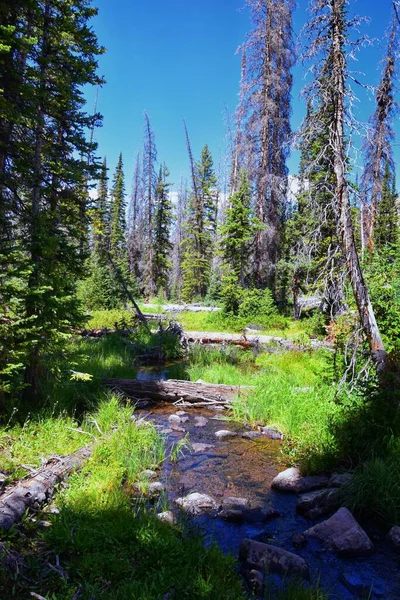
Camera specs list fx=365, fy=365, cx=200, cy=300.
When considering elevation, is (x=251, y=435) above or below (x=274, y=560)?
below

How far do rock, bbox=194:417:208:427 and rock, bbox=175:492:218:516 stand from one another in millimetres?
2929

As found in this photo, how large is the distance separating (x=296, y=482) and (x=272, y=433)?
72.8 inches

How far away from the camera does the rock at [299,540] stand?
434 cm

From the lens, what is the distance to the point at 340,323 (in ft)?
26.7


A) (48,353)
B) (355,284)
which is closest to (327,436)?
(355,284)

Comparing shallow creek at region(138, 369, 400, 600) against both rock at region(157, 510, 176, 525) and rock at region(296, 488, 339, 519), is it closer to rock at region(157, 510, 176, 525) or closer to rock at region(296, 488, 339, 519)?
rock at region(296, 488, 339, 519)

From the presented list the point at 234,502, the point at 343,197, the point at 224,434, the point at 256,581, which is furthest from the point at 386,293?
the point at 256,581

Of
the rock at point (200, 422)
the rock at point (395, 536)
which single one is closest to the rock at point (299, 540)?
the rock at point (395, 536)

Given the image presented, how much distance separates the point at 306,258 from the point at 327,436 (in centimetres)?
330

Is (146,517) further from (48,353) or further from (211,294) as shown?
(211,294)

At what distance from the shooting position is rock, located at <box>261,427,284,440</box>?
24.4ft

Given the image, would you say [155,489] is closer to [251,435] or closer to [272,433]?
[251,435]

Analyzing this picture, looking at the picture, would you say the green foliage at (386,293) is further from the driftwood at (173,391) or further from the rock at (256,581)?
the rock at (256,581)

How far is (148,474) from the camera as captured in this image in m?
5.65
